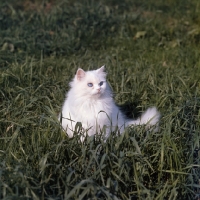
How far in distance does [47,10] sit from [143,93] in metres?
3.91

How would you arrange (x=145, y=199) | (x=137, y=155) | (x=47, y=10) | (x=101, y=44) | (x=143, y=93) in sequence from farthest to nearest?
(x=47, y=10) < (x=101, y=44) < (x=143, y=93) < (x=137, y=155) < (x=145, y=199)

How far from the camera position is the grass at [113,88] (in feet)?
9.48

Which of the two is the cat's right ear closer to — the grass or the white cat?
the white cat

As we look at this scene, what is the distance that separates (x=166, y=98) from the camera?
13.7ft

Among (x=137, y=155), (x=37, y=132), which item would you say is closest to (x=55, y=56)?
(x=37, y=132)

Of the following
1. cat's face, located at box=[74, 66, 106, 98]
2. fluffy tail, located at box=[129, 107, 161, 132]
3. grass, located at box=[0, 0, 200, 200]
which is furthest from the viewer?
cat's face, located at box=[74, 66, 106, 98]

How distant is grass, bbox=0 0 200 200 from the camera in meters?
2.89

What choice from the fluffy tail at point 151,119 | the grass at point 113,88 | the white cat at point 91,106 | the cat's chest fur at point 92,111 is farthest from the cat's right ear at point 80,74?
the fluffy tail at point 151,119

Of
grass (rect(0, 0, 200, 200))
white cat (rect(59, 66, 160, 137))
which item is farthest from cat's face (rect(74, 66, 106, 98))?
grass (rect(0, 0, 200, 200))

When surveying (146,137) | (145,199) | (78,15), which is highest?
(78,15)

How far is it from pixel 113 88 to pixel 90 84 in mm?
1093

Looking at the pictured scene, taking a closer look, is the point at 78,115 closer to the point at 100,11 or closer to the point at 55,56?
the point at 55,56

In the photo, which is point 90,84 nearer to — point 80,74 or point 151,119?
point 80,74

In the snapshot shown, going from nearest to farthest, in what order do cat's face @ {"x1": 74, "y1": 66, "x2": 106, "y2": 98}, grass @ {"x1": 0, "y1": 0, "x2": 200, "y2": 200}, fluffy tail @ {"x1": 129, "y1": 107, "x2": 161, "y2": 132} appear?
grass @ {"x1": 0, "y1": 0, "x2": 200, "y2": 200} → fluffy tail @ {"x1": 129, "y1": 107, "x2": 161, "y2": 132} → cat's face @ {"x1": 74, "y1": 66, "x2": 106, "y2": 98}
